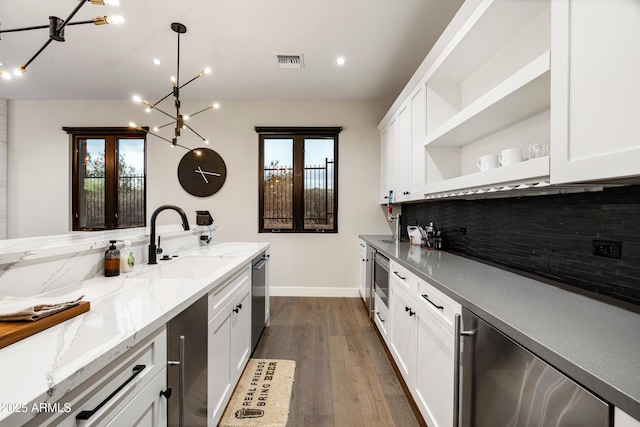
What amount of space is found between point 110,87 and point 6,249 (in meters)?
3.76

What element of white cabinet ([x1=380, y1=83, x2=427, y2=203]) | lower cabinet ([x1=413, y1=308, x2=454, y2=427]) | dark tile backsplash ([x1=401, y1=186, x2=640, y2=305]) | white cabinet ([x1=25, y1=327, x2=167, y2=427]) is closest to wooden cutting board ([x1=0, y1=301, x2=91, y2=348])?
white cabinet ([x1=25, y1=327, x2=167, y2=427])

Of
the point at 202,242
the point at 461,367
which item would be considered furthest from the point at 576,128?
the point at 202,242

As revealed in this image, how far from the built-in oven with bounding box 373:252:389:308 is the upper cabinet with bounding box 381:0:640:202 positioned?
0.68 meters

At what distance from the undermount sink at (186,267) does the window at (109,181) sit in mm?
2810

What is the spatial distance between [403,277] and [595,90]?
1.45 meters

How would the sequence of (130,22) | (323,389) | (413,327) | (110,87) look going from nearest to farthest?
1. (413,327)
2. (323,389)
3. (130,22)
4. (110,87)

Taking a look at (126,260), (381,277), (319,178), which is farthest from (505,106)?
(319,178)

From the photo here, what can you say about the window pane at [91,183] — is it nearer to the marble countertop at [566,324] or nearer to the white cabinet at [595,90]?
the marble countertop at [566,324]

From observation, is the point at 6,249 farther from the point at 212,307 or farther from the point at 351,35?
the point at 351,35

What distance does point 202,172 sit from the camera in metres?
4.29

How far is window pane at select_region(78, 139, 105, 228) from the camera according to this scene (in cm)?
437

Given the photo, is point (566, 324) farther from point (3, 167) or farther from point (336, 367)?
point (3, 167)

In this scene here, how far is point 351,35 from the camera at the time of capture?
2.69 metres

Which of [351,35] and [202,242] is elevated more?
[351,35]
